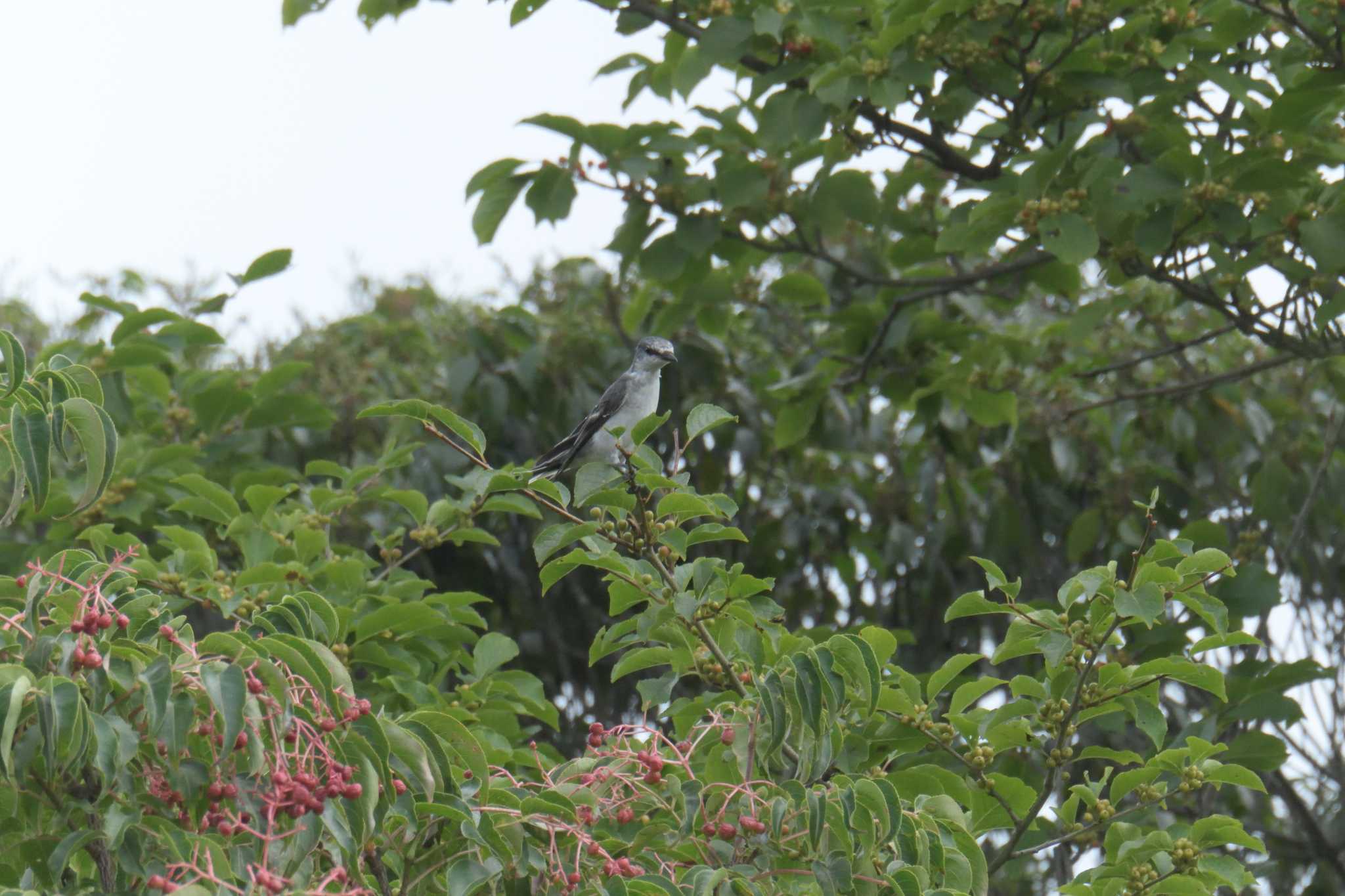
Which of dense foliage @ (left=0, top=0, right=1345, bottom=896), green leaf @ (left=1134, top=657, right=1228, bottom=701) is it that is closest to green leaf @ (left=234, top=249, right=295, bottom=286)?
dense foliage @ (left=0, top=0, right=1345, bottom=896)

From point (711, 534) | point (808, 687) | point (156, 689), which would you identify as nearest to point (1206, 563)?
point (808, 687)

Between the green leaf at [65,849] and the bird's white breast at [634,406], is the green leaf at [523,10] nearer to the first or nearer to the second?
the bird's white breast at [634,406]

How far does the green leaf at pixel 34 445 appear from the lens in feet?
8.56

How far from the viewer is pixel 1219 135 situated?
586 cm

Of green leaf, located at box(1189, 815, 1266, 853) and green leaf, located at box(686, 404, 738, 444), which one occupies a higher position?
green leaf, located at box(686, 404, 738, 444)

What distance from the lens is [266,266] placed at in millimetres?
6113

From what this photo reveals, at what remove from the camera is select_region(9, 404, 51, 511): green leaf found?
2.61 m

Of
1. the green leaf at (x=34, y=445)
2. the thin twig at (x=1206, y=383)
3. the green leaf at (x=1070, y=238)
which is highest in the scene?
the green leaf at (x=1070, y=238)

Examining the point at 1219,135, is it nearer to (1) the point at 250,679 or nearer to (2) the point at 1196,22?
(2) the point at 1196,22

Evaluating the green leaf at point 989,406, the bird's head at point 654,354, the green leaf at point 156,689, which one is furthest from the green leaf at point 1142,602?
the green leaf at point 989,406

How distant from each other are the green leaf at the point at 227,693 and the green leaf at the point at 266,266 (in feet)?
12.9

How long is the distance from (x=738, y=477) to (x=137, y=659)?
5.69 meters

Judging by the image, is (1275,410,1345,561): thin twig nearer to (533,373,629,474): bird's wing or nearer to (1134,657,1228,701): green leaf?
(533,373,629,474): bird's wing

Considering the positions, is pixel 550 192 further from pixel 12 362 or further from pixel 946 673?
pixel 12 362
